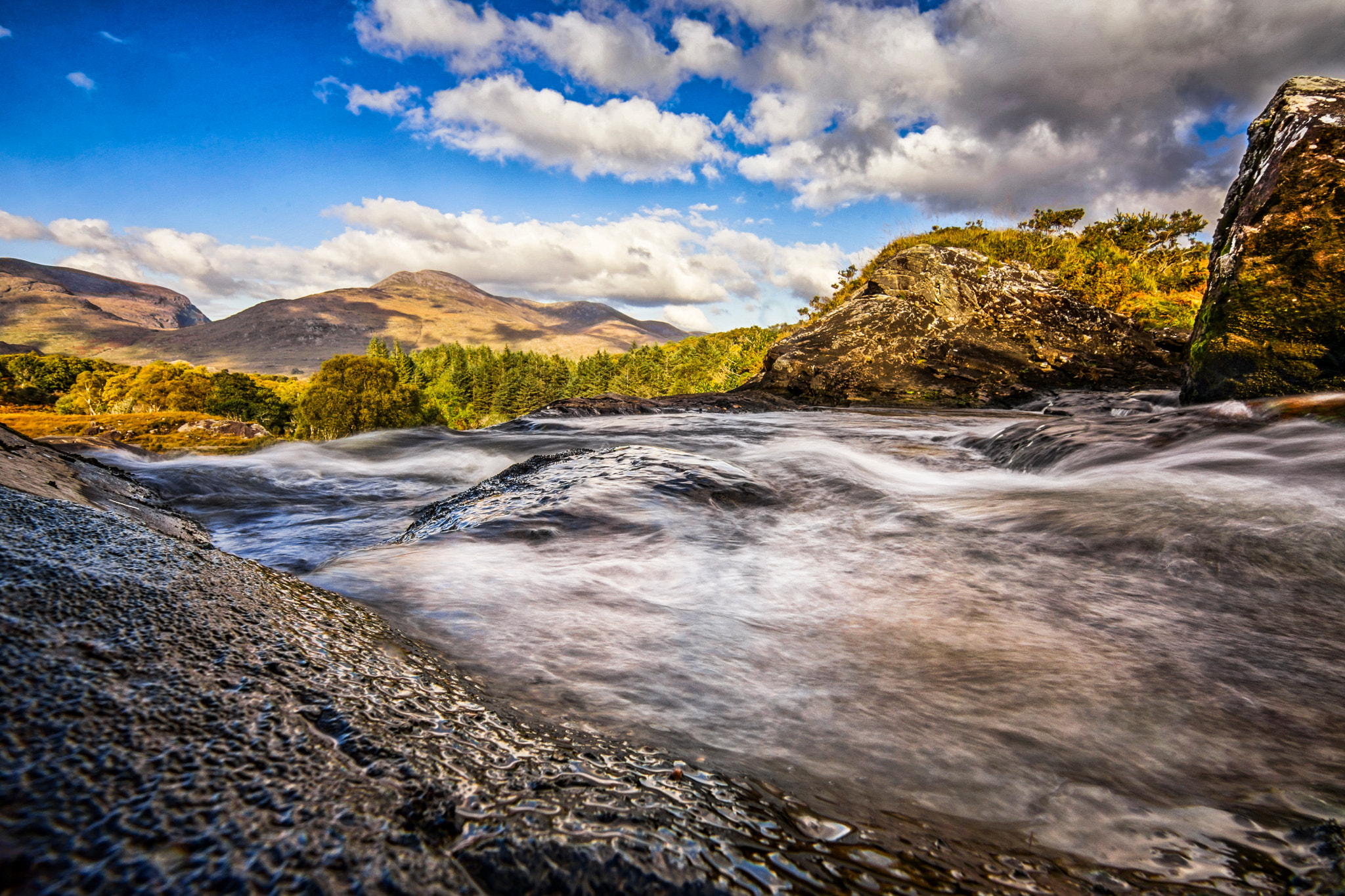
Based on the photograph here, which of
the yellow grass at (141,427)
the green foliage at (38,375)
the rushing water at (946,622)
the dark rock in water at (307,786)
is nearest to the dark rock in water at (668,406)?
the rushing water at (946,622)

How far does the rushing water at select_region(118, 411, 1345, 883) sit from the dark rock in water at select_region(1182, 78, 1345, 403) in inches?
96.8

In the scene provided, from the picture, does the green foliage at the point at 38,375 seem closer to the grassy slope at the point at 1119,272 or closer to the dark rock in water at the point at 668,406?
the dark rock in water at the point at 668,406

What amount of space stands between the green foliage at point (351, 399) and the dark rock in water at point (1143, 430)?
2022 inches

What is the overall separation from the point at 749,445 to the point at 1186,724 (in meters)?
6.53

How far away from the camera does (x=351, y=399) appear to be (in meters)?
51.1

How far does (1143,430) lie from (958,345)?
8271 mm

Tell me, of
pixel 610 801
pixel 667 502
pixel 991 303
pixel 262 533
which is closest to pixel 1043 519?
pixel 667 502

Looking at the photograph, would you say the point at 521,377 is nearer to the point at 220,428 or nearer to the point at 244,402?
the point at 244,402

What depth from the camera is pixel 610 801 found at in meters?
1.18

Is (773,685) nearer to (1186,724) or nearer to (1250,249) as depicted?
(1186,724)

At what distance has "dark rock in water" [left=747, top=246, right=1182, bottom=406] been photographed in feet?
40.9

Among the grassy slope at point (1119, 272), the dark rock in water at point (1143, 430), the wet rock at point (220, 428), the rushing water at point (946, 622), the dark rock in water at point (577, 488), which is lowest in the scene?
the wet rock at point (220, 428)

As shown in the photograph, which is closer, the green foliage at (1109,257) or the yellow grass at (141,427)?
the green foliage at (1109,257)

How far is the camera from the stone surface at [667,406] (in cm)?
1316
